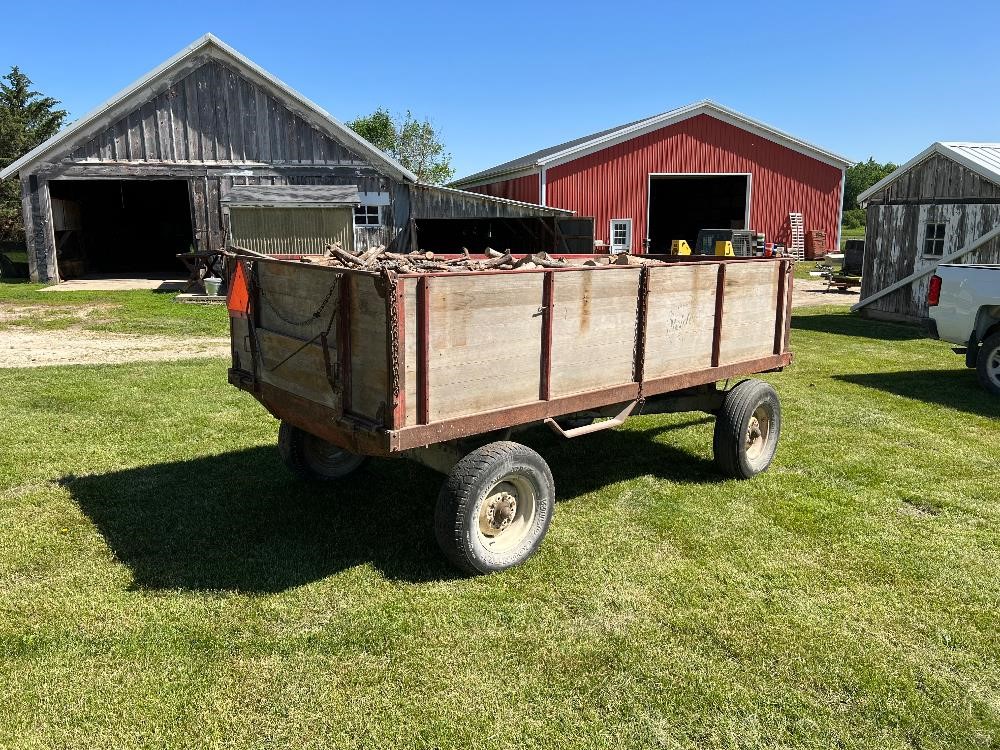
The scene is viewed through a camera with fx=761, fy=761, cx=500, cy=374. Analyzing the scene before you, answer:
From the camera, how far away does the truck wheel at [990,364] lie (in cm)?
1009

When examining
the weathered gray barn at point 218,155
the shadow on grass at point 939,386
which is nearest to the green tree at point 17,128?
the weathered gray barn at point 218,155

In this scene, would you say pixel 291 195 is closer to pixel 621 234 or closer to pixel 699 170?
pixel 621 234

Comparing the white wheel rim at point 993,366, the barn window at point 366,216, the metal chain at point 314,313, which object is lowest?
the white wheel rim at point 993,366

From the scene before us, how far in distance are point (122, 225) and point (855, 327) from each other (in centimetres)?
2899

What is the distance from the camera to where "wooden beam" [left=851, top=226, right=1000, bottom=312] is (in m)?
14.5

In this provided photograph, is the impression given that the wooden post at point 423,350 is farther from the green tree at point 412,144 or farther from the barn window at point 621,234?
the green tree at point 412,144

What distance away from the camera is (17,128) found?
4981 cm

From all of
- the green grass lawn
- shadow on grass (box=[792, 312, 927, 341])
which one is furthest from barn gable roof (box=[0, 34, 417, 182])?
shadow on grass (box=[792, 312, 927, 341])

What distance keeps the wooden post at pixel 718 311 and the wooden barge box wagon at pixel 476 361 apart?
0.04ft

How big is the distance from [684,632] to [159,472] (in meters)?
4.82

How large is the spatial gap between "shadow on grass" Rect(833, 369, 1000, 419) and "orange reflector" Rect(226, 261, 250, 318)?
846cm

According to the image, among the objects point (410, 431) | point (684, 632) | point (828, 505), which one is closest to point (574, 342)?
point (410, 431)

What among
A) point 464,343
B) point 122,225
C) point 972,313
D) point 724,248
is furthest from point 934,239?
point 122,225

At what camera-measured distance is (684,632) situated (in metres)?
4.41
